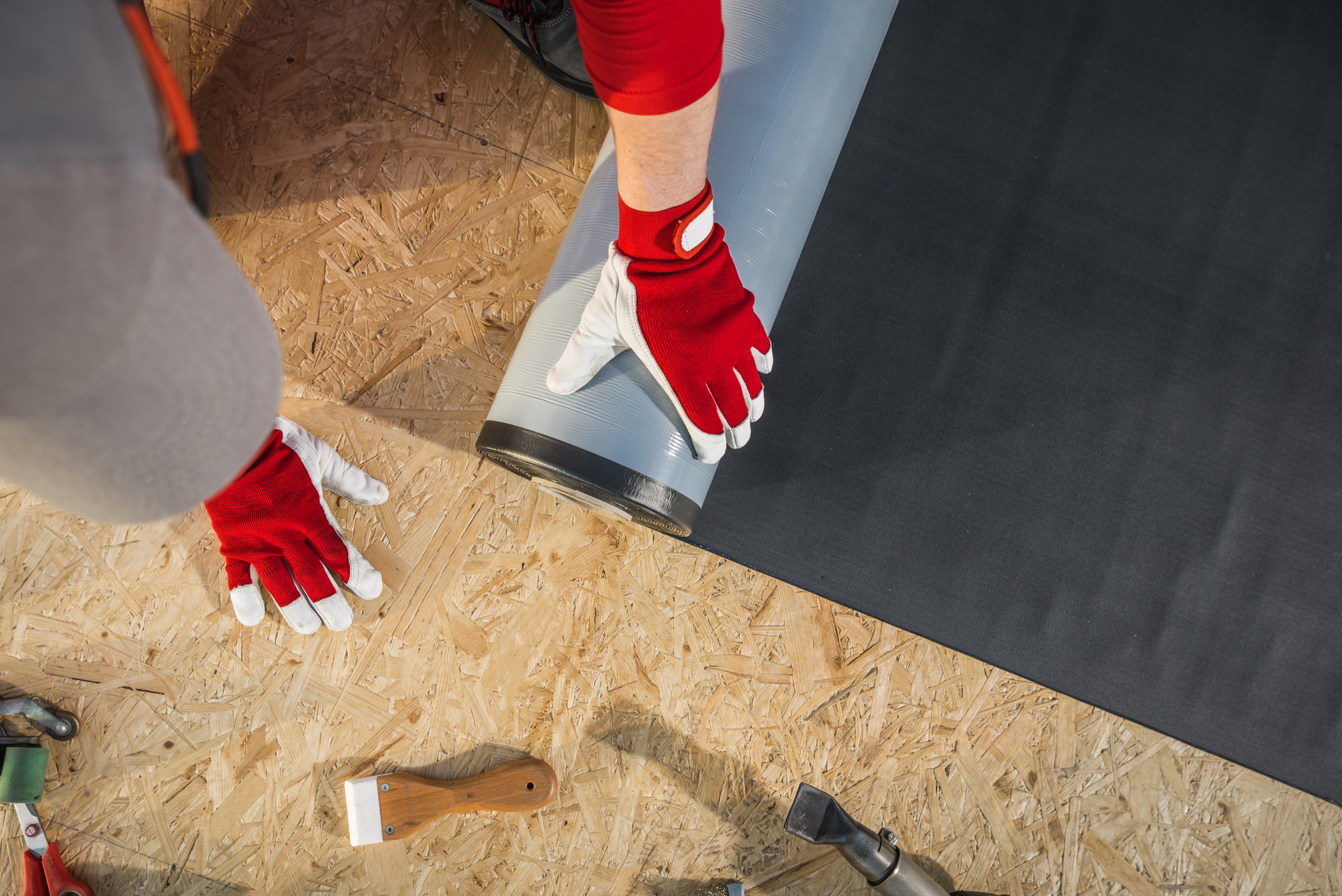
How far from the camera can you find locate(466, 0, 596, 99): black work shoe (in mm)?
1174

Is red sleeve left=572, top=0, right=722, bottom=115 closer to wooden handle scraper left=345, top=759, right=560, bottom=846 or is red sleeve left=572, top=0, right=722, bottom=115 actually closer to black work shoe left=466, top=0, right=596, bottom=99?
black work shoe left=466, top=0, right=596, bottom=99

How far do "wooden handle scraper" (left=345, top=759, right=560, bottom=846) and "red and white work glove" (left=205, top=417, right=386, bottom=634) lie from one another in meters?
0.26

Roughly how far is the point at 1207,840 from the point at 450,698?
131cm

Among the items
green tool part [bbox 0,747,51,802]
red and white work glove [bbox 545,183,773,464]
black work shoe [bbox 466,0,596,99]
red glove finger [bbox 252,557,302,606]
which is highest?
black work shoe [bbox 466,0,596,99]

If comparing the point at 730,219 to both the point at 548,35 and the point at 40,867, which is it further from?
the point at 40,867

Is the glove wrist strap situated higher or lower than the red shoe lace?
lower

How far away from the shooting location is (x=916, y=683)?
1.18 meters

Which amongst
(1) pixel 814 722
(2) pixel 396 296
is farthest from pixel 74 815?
(1) pixel 814 722

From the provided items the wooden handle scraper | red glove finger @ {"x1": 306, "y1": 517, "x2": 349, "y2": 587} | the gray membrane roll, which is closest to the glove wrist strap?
the gray membrane roll

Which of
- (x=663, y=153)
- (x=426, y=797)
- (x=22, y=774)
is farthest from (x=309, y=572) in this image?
(x=663, y=153)

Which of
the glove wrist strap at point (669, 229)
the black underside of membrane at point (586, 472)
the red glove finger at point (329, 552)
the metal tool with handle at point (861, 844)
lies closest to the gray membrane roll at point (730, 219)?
the black underside of membrane at point (586, 472)

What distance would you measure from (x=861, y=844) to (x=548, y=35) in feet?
4.60

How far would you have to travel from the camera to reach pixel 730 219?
987mm

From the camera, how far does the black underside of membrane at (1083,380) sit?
118cm
